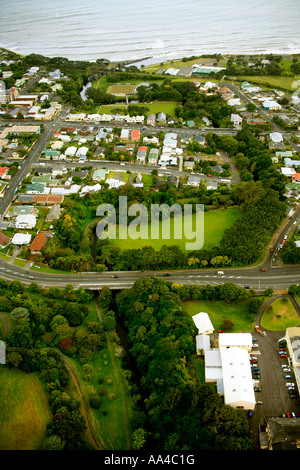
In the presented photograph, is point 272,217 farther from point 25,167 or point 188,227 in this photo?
point 25,167

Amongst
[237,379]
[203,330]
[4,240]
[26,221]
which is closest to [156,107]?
[26,221]

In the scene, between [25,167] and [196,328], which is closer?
[196,328]

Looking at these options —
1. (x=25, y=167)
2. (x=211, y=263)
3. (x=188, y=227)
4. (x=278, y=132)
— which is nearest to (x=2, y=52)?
(x=25, y=167)

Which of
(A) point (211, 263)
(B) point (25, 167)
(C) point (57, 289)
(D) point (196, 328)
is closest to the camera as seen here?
(D) point (196, 328)

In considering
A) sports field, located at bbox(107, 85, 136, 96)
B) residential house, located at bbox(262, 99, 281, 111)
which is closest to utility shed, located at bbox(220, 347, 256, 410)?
residential house, located at bbox(262, 99, 281, 111)
